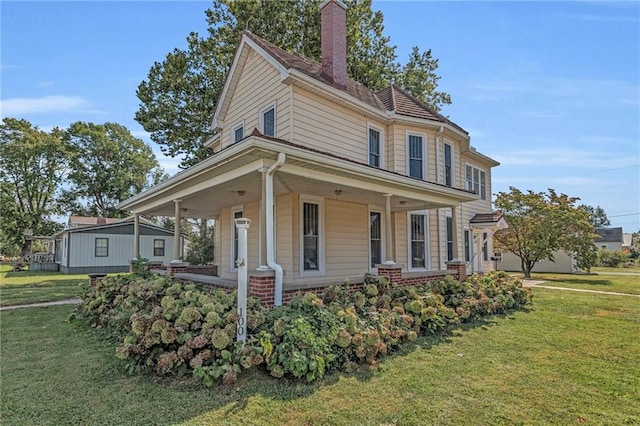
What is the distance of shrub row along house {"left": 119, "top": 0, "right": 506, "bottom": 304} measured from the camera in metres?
6.46

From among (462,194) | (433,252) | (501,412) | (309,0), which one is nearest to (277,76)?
(462,194)

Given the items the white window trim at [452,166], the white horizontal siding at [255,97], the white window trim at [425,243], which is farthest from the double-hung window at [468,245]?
the white horizontal siding at [255,97]

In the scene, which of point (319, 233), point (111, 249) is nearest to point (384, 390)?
point (319, 233)

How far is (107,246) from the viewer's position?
945 inches

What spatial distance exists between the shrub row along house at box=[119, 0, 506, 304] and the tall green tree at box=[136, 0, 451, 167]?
20.2 ft

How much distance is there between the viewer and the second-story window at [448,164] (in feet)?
40.6

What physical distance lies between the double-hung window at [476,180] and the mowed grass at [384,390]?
926 centimetres

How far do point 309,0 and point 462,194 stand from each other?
43.4ft

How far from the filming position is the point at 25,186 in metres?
34.3

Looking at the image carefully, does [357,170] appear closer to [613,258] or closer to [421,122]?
[421,122]

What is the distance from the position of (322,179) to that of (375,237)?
434 centimetres

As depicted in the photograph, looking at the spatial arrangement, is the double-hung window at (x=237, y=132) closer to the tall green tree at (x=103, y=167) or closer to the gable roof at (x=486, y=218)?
the gable roof at (x=486, y=218)

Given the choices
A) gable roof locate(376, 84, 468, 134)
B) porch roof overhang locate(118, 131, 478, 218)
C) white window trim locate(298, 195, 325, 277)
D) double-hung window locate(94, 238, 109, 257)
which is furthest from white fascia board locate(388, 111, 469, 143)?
double-hung window locate(94, 238, 109, 257)

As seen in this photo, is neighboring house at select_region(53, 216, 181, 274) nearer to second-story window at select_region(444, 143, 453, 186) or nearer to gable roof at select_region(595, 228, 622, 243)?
A: second-story window at select_region(444, 143, 453, 186)
